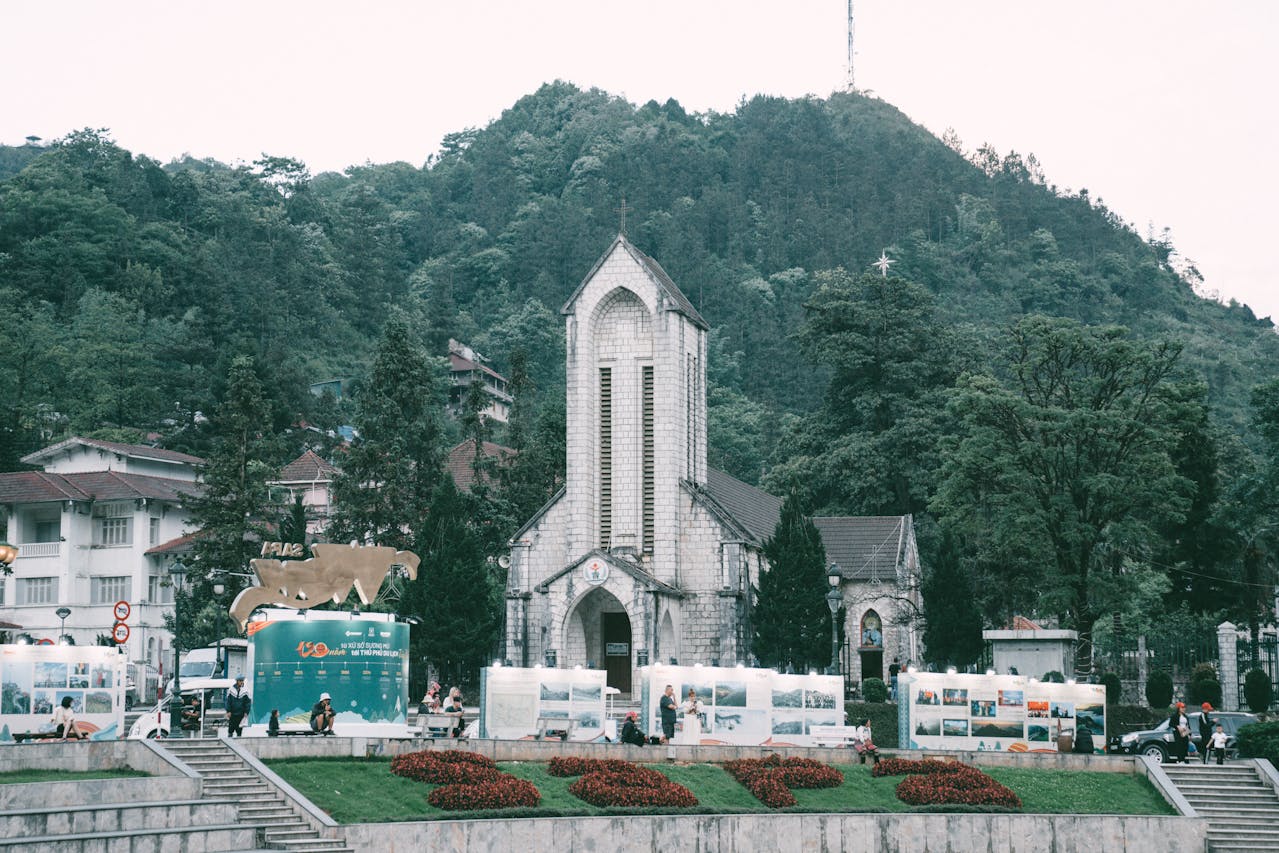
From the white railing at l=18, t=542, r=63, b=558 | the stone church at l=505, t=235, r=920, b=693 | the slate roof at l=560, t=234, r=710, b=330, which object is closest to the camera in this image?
the stone church at l=505, t=235, r=920, b=693

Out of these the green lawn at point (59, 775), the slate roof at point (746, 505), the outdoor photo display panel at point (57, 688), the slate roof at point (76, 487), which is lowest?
the green lawn at point (59, 775)

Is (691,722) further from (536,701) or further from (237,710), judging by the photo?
(237,710)

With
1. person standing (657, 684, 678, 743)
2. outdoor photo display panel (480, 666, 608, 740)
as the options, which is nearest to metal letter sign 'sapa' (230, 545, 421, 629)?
outdoor photo display panel (480, 666, 608, 740)

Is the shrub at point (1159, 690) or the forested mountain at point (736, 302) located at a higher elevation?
the forested mountain at point (736, 302)

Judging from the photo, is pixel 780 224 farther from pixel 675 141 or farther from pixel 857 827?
pixel 857 827

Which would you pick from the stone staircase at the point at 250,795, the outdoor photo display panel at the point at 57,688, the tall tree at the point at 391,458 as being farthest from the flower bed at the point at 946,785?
the tall tree at the point at 391,458

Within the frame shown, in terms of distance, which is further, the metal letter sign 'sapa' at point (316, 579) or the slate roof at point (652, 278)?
the slate roof at point (652, 278)

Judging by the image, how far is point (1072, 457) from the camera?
51438mm

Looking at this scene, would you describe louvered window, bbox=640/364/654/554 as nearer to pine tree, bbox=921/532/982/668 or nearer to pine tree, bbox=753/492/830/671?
pine tree, bbox=753/492/830/671

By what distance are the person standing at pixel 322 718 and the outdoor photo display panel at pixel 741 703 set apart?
823cm

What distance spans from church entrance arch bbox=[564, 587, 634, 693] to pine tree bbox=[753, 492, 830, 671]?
539cm

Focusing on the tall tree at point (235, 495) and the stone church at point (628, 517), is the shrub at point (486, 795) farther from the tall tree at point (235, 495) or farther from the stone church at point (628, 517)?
the tall tree at point (235, 495)

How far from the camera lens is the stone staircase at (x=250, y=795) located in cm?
2644

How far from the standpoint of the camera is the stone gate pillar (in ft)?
154
